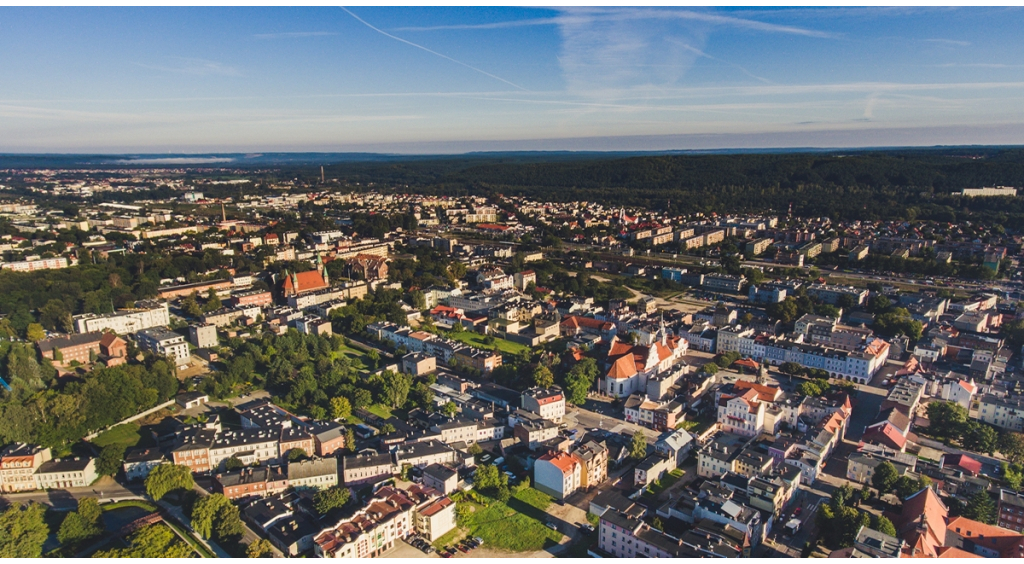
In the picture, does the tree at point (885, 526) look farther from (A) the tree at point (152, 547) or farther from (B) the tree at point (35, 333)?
(B) the tree at point (35, 333)

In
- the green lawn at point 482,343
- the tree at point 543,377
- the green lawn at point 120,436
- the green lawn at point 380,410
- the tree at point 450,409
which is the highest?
the tree at point 543,377

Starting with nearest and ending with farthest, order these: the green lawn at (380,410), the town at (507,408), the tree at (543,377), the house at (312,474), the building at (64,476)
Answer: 1. the town at (507,408)
2. the house at (312,474)
3. the building at (64,476)
4. the green lawn at (380,410)
5. the tree at (543,377)

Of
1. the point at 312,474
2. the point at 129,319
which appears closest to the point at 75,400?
the point at 312,474

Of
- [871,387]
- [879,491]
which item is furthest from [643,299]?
[879,491]

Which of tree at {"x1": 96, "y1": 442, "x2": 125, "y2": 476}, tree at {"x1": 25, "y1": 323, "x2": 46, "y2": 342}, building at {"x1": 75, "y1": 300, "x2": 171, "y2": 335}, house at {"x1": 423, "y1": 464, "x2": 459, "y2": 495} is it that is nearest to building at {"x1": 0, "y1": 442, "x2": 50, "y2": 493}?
tree at {"x1": 96, "y1": 442, "x2": 125, "y2": 476}

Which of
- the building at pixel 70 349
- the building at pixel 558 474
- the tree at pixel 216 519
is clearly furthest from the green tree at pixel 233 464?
the building at pixel 70 349

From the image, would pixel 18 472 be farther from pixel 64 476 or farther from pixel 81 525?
pixel 81 525
